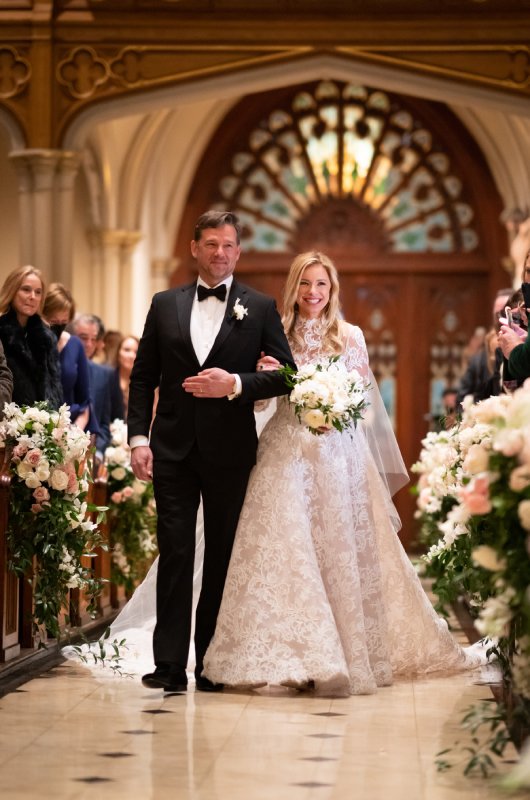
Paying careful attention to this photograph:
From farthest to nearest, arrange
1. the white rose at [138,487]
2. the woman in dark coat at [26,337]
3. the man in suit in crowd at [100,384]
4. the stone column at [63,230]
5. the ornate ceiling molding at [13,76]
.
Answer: the stone column at [63,230]
the ornate ceiling molding at [13,76]
the man in suit in crowd at [100,384]
the white rose at [138,487]
the woman in dark coat at [26,337]

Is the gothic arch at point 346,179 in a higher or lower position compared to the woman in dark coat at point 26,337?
higher

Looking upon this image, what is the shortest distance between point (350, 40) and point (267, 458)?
16.0 ft

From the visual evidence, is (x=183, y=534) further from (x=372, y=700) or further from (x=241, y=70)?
(x=241, y=70)

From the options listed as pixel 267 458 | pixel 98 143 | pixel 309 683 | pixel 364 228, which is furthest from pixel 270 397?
pixel 364 228

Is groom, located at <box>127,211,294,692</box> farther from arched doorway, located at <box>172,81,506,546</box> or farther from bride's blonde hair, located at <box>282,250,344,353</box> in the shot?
arched doorway, located at <box>172,81,506,546</box>

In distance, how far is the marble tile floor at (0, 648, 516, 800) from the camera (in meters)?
4.39

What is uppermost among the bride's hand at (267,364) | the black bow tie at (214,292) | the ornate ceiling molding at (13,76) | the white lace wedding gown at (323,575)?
the ornate ceiling molding at (13,76)

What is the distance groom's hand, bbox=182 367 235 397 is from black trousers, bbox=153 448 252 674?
0.94 feet

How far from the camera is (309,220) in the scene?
656 inches

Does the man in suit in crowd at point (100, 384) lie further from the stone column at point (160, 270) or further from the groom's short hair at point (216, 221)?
the stone column at point (160, 270)

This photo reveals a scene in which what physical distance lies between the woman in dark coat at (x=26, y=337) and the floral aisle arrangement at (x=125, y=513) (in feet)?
5.52

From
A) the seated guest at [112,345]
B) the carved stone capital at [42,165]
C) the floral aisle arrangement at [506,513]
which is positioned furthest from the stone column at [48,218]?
the floral aisle arrangement at [506,513]

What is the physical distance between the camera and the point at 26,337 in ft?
25.4

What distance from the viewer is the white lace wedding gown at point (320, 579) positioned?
6125 millimetres
